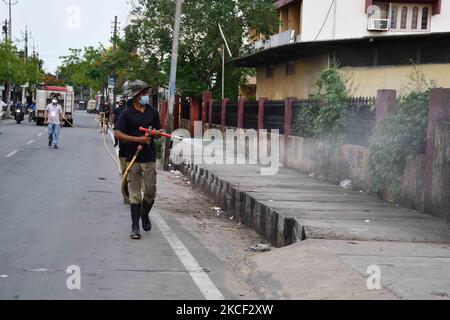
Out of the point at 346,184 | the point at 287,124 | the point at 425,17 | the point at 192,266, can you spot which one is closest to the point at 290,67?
the point at 425,17

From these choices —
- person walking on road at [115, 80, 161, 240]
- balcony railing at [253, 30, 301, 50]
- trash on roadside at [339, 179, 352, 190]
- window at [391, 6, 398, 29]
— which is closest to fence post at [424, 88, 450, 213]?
trash on roadside at [339, 179, 352, 190]

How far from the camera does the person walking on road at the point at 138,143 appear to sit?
8.97 metres

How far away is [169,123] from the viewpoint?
68.6 ft

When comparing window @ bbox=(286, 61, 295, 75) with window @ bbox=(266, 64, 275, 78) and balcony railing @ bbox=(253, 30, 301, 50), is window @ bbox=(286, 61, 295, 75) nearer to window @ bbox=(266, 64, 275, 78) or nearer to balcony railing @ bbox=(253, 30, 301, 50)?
window @ bbox=(266, 64, 275, 78)

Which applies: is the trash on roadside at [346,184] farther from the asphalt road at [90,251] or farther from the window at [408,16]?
the window at [408,16]

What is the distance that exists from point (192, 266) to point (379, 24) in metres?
30.0

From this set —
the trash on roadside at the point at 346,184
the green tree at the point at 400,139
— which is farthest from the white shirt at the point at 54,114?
the green tree at the point at 400,139

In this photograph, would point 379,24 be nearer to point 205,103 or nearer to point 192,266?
point 205,103

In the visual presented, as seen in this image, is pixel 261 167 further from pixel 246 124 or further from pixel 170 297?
pixel 170 297

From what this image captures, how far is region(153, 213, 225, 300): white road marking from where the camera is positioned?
251 inches

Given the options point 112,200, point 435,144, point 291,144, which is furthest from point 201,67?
point 435,144

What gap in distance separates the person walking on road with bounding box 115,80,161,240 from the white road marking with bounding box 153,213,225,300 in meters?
0.55

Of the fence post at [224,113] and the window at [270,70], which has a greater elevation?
the window at [270,70]
